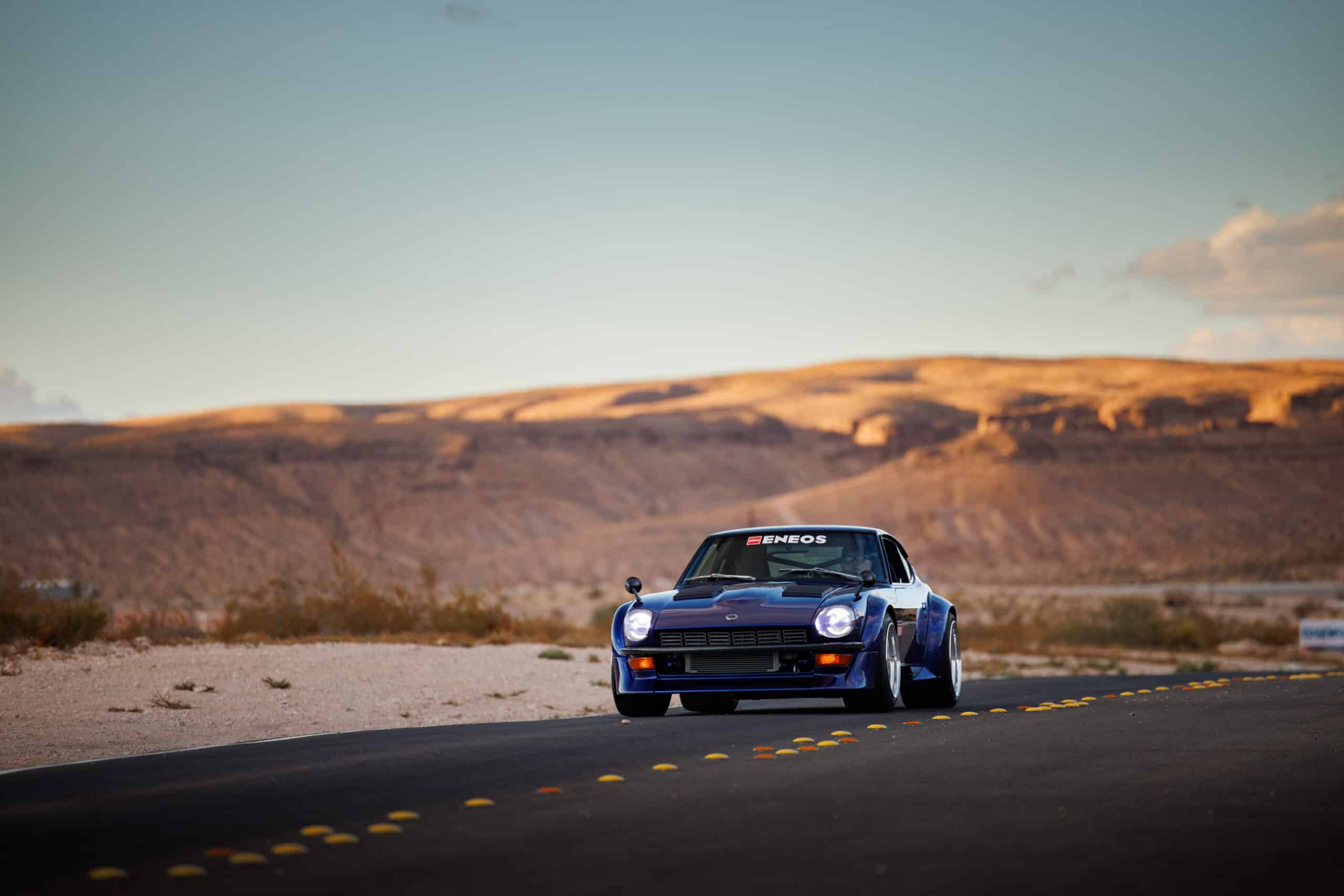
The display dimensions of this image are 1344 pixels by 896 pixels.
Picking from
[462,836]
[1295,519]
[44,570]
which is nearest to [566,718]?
[462,836]

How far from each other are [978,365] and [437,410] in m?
43.5

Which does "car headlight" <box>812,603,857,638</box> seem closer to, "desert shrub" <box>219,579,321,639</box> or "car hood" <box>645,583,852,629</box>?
"car hood" <box>645,583,852,629</box>

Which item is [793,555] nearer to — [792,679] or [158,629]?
[792,679]

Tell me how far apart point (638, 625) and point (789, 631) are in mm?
1273

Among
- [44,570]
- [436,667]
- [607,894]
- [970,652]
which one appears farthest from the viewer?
[44,570]

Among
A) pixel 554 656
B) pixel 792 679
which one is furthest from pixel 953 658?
pixel 554 656

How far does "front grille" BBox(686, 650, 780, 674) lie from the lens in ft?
42.9

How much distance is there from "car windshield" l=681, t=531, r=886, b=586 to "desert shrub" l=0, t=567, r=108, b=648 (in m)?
10.2

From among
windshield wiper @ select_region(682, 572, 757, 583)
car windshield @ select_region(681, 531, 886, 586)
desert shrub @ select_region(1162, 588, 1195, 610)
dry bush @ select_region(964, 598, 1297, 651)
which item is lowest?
desert shrub @ select_region(1162, 588, 1195, 610)

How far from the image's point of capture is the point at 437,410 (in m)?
129

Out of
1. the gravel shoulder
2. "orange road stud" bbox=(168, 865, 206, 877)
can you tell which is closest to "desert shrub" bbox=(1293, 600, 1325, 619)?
the gravel shoulder

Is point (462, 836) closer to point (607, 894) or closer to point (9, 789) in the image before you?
point (607, 894)

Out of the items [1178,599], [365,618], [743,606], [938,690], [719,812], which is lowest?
[1178,599]

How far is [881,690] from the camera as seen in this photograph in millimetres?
13414
